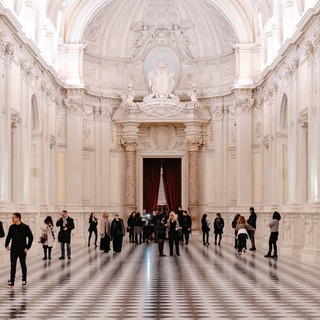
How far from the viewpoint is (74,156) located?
35.2 meters

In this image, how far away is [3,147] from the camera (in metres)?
23.2

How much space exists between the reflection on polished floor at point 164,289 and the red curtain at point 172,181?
49.8ft

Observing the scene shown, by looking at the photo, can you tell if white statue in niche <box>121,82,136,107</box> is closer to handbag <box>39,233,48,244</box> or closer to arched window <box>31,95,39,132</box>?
arched window <box>31,95,39,132</box>

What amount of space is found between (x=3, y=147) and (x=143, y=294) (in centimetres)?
1029

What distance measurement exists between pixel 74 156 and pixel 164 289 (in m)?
20.6

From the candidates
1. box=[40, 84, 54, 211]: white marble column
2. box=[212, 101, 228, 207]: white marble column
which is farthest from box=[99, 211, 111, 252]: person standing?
box=[212, 101, 228, 207]: white marble column

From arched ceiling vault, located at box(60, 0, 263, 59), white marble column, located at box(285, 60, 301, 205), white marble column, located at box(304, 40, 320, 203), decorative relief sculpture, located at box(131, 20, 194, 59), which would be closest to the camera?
white marble column, located at box(304, 40, 320, 203)

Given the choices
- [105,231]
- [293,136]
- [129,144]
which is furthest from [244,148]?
[105,231]

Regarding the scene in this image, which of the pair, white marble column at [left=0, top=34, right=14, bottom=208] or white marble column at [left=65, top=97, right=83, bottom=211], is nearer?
white marble column at [left=0, top=34, right=14, bottom=208]

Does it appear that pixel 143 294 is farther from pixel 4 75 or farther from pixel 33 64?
pixel 33 64

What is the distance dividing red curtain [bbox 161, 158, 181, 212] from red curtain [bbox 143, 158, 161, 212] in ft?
1.22

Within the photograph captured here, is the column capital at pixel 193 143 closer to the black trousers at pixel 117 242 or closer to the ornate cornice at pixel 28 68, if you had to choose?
the ornate cornice at pixel 28 68

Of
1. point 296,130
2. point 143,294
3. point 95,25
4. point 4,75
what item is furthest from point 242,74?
point 143,294

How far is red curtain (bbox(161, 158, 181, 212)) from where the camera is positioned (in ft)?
129
